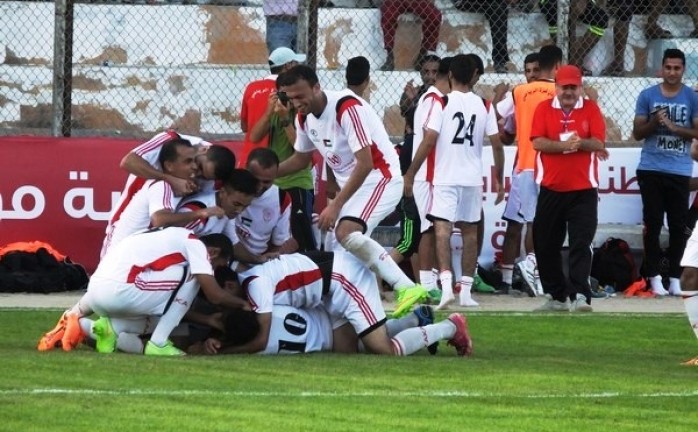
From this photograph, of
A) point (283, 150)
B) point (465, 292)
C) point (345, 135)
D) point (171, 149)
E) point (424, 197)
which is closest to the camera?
point (171, 149)

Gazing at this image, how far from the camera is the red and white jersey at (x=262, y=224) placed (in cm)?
1188

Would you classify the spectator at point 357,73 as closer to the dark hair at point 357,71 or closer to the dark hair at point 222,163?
the dark hair at point 357,71

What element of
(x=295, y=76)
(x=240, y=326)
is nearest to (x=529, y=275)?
Result: (x=295, y=76)

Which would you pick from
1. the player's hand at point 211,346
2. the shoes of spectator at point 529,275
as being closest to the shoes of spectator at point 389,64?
the shoes of spectator at point 529,275

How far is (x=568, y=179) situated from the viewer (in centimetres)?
1413

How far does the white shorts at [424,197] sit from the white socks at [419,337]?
4638 millimetres

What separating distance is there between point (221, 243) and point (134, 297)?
2.57ft

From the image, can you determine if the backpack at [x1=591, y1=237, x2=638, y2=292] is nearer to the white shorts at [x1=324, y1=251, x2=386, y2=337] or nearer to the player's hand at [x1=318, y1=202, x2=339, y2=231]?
the player's hand at [x1=318, y1=202, x2=339, y2=231]

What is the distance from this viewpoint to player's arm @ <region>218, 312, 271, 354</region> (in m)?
10.3

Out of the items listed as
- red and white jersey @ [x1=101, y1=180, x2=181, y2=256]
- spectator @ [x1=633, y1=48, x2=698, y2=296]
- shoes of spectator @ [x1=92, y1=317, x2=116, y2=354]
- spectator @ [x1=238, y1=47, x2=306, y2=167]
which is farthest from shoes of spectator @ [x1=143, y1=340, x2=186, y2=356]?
spectator @ [x1=633, y1=48, x2=698, y2=296]

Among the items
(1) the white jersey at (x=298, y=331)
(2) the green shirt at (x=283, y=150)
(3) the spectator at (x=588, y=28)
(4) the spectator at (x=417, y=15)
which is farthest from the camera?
(4) the spectator at (x=417, y=15)

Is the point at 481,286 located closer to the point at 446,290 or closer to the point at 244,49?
the point at 446,290

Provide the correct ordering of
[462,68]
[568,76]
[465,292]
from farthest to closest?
[462,68] → [465,292] → [568,76]

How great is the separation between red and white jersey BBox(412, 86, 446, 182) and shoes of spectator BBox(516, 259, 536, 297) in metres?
1.55
